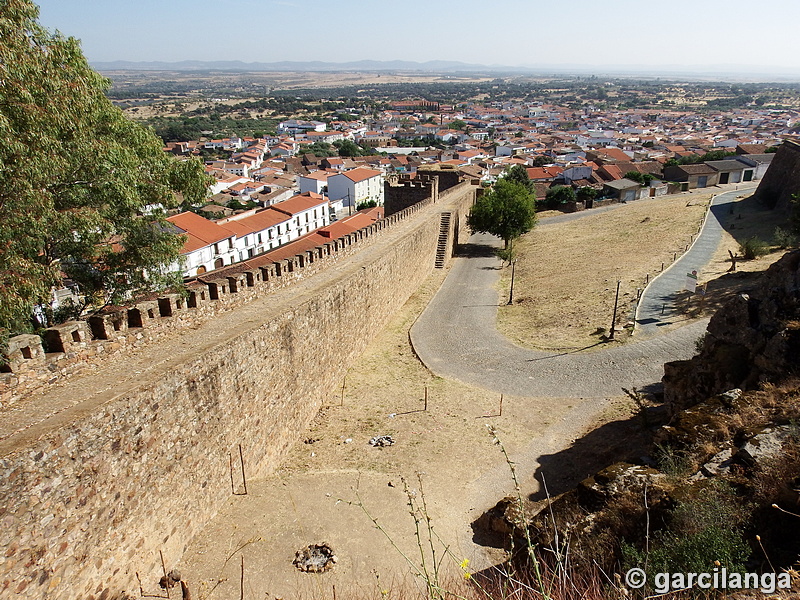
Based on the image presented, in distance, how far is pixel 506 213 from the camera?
2791 cm

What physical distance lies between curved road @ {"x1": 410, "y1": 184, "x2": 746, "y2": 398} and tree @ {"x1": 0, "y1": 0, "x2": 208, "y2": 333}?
8.29 m

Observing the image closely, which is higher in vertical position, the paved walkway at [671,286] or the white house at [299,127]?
the paved walkway at [671,286]

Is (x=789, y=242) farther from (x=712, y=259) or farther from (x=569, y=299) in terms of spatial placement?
(x=569, y=299)

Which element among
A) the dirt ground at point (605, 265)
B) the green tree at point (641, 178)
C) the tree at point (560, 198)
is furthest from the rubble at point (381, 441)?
the green tree at point (641, 178)

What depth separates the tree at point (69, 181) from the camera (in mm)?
7383

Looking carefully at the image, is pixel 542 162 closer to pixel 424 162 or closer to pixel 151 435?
pixel 424 162

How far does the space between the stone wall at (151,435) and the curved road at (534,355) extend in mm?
4577

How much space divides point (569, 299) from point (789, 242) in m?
8.84

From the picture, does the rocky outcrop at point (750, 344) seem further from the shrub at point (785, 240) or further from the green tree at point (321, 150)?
the green tree at point (321, 150)

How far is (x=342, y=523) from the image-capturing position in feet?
27.7

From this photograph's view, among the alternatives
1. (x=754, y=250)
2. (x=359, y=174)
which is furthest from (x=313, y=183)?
(x=754, y=250)

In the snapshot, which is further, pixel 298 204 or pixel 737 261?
pixel 298 204

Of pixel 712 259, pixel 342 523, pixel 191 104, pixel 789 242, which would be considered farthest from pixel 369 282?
pixel 191 104

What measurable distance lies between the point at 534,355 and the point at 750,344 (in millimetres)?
6765
